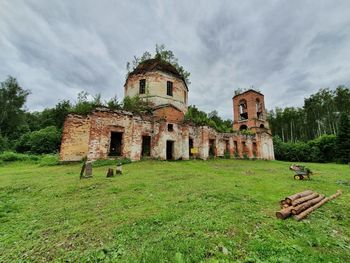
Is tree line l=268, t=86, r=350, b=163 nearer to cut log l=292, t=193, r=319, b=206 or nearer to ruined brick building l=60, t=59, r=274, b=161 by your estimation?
ruined brick building l=60, t=59, r=274, b=161

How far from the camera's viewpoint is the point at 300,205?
495 cm

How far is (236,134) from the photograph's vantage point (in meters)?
24.8

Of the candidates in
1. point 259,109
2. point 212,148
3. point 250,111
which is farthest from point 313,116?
point 212,148

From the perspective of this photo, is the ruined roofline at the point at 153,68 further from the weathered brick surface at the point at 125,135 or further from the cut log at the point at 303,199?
the cut log at the point at 303,199

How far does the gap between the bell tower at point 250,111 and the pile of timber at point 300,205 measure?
24.4m

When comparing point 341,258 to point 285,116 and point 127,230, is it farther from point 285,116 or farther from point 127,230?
point 285,116

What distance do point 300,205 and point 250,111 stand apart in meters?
26.9

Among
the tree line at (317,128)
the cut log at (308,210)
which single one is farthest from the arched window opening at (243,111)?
the cut log at (308,210)

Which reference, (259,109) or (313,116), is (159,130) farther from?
(313,116)

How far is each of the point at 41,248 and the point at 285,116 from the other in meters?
51.1

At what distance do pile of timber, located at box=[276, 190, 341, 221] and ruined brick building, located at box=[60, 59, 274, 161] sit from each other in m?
12.2

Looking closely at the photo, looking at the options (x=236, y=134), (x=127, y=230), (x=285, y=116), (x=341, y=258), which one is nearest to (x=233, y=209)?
(x=341, y=258)

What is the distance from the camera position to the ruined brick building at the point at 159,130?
48.5 feet

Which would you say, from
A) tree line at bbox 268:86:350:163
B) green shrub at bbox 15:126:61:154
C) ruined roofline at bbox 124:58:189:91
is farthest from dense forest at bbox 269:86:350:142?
green shrub at bbox 15:126:61:154
